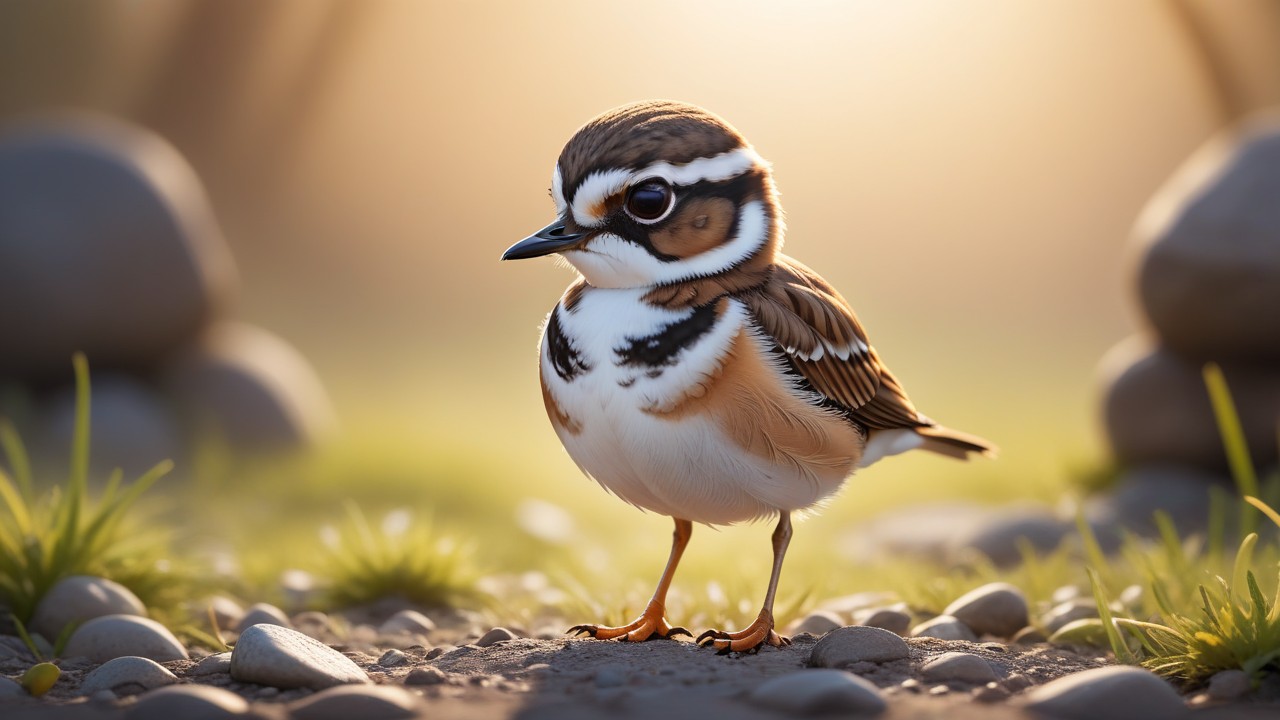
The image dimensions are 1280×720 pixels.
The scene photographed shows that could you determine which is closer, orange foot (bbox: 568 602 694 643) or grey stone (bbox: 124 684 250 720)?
grey stone (bbox: 124 684 250 720)

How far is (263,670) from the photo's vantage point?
352 cm

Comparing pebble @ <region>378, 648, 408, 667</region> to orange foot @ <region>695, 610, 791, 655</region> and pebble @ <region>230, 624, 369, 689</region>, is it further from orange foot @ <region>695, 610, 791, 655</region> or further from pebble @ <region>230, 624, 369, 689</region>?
orange foot @ <region>695, 610, 791, 655</region>

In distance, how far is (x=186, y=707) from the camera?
3111mm

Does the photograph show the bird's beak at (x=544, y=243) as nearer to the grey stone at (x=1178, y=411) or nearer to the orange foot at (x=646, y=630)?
the orange foot at (x=646, y=630)

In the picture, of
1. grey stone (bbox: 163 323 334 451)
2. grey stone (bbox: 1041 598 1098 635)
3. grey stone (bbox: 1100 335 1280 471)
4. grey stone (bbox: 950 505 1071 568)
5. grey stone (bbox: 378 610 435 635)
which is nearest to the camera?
grey stone (bbox: 1041 598 1098 635)

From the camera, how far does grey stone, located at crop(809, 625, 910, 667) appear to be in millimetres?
3713

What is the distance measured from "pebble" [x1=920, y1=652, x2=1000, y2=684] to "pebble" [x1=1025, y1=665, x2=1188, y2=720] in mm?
375

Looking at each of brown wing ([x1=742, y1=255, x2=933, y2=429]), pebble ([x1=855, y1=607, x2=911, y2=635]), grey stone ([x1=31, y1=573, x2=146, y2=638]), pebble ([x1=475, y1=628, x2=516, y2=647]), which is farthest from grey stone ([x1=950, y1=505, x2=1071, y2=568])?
grey stone ([x1=31, y1=573, x2=146, y2=638])

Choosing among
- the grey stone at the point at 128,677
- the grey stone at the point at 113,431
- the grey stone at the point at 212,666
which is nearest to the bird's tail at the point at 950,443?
the grey stone at the point at 212,666

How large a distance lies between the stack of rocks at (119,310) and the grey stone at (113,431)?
0.01 metres

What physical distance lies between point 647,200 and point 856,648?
5.16ft

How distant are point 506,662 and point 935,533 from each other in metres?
4.70

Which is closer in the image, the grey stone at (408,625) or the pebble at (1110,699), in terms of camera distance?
the pebble at (1110,699)

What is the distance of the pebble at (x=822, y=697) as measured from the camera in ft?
10.1
